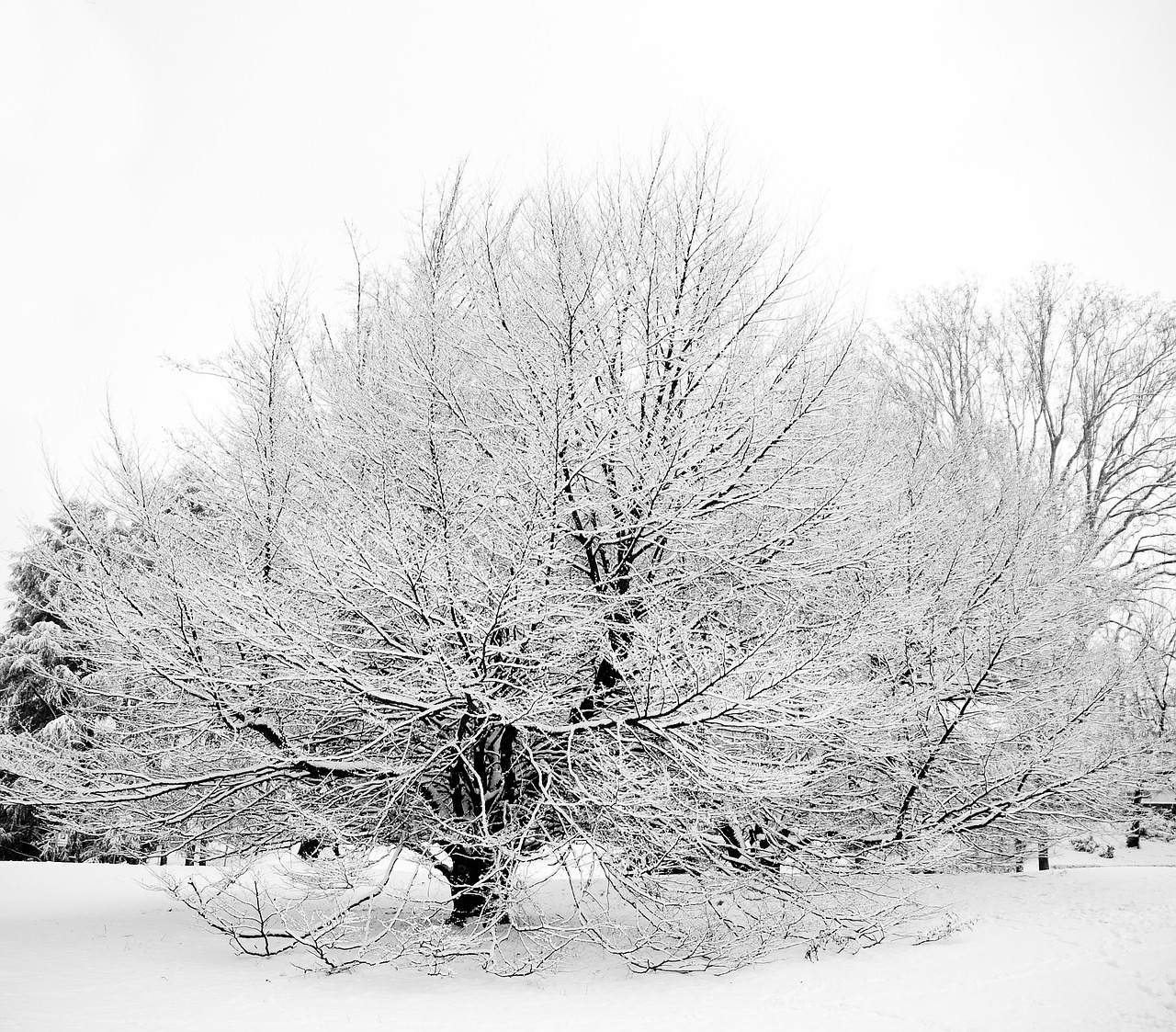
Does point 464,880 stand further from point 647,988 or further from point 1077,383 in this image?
point 1077,383

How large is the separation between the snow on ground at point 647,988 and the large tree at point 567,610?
17.8 inches

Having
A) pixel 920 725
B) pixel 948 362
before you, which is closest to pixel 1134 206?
pixel 948 362

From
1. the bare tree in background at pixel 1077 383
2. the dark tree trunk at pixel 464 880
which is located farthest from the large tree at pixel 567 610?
the bare tree in background at pixel 1077 383

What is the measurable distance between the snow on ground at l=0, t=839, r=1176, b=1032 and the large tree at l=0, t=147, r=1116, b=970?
0.45 metres

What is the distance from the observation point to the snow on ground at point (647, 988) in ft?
17.5

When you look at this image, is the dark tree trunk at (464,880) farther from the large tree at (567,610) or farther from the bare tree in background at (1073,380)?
the bare tree in background at (1073,380)

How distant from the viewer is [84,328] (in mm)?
92188

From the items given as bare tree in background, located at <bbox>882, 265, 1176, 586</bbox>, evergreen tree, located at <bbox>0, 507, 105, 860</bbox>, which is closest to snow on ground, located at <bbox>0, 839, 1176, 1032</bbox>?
evergreen tree, located at <bbox>0, 507, 105, 860</bbox>

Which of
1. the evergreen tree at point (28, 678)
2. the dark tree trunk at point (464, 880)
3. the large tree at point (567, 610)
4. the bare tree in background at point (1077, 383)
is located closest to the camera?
the large tree at point (567, 610)

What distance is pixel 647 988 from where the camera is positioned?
6.58m

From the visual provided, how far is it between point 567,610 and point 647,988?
3189 mm

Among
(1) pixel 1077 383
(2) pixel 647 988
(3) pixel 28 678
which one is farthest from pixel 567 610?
(1) pixel 1077 383

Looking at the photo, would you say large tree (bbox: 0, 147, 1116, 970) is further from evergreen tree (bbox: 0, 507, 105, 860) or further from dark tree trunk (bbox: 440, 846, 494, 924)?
evergreen tree (bbox: 0, 507, 105, 860)

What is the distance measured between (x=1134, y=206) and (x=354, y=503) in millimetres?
196458
